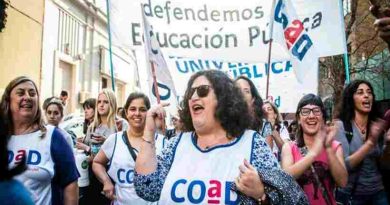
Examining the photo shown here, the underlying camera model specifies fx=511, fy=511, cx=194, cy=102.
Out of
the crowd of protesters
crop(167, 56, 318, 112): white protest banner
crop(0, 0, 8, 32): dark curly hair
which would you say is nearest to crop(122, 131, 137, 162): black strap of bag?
the crowd of protesters

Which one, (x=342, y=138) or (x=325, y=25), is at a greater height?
(x=325, y=25)

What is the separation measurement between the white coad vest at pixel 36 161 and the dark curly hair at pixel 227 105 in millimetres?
1111

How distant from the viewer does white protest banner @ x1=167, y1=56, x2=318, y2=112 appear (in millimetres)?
5594

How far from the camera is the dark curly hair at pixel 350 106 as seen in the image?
4.36 m

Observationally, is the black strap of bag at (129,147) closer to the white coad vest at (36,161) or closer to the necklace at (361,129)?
the white coad vest at (36,161)

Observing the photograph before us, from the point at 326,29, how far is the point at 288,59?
0.74m

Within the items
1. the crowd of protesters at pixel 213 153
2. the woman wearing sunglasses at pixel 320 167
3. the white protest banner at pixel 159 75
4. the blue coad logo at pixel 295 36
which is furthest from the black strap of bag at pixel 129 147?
the blue coad logo at pixel 295 36

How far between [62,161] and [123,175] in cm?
69

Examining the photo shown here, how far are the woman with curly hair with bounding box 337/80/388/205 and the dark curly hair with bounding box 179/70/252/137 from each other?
123cm

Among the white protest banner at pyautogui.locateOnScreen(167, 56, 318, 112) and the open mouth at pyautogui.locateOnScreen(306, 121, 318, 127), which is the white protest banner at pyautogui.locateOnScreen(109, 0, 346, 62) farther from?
the open mouth at pyautogui.locateOnScreen(306, 121, 318, 127)

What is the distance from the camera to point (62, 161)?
3.70 m

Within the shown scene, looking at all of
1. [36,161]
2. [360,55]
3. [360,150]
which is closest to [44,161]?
[36,161]

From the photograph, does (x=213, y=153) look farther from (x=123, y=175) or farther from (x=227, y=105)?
(x=123, y=175)

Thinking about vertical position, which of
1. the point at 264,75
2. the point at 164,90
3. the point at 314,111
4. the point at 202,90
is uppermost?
the point at 264,75
